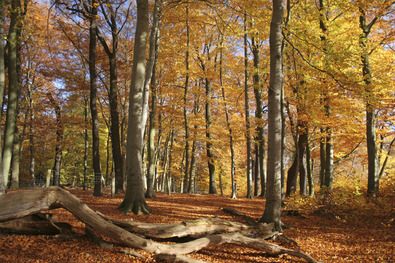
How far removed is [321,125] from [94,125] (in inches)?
397

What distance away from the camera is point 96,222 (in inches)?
169

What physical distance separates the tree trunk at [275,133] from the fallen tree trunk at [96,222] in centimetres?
137

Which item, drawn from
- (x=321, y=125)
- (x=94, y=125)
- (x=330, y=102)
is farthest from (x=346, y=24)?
(x=94, y=125)

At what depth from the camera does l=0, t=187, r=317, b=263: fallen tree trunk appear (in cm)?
385

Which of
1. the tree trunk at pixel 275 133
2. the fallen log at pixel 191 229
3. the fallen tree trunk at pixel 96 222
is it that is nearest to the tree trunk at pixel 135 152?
the fallen log at pixel 191 229

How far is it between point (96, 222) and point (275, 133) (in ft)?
14.4

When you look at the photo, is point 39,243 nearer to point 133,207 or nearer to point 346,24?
point 133,207

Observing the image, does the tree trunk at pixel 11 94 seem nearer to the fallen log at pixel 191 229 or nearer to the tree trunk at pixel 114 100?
the tree trunk at pixel 114 100

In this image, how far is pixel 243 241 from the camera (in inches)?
201

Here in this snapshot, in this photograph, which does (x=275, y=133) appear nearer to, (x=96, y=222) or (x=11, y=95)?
(x=96, y=222)

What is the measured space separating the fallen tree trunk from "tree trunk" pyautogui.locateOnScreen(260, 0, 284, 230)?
1.37m

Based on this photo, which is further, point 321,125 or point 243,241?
point 321,125

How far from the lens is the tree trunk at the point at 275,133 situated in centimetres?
623

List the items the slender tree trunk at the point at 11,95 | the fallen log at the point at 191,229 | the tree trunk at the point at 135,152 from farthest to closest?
the slender tree trunk at the point at 11,95
the tree trunk at the point at 135,152
the fallen log at the point at 191,229
